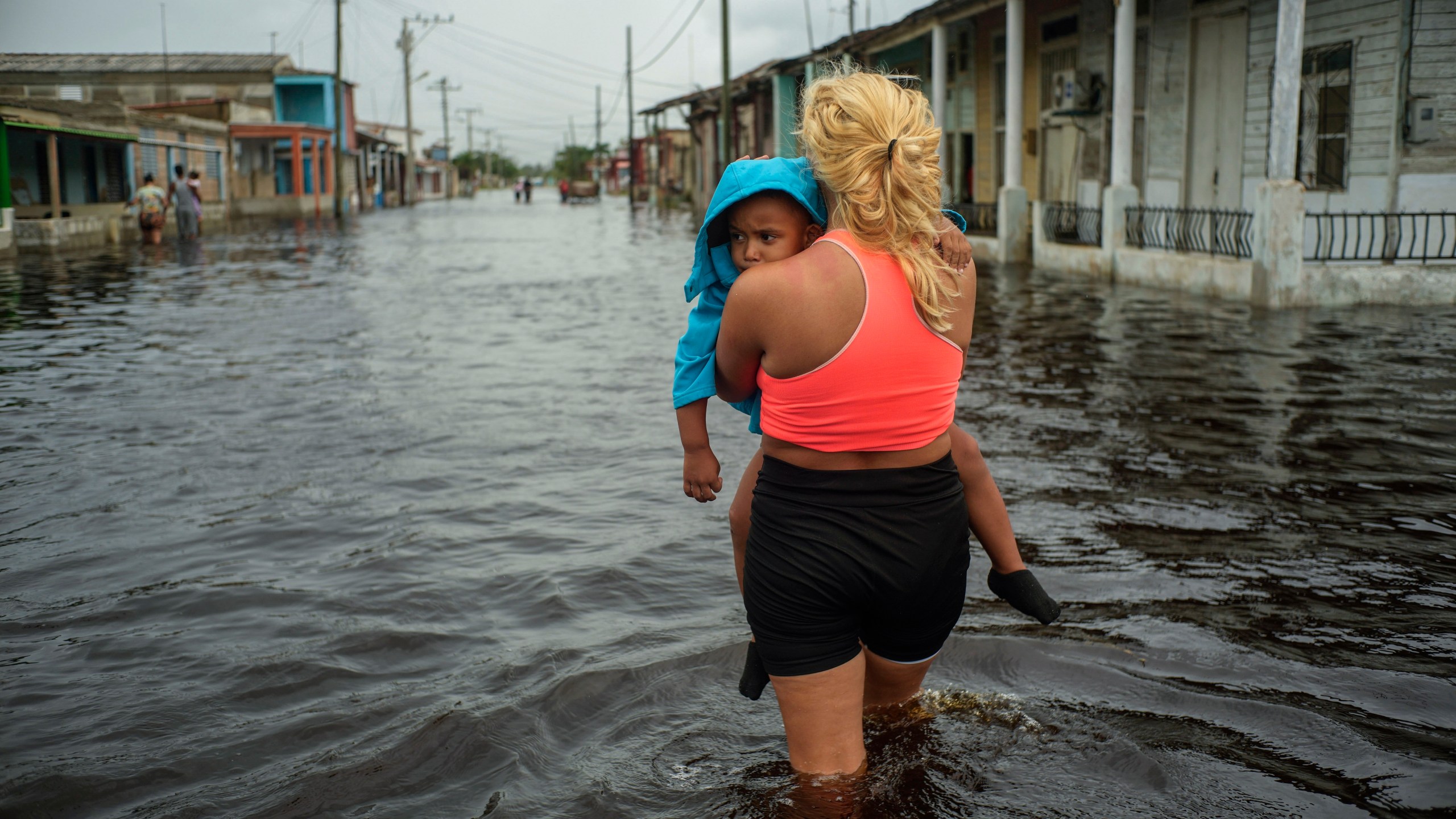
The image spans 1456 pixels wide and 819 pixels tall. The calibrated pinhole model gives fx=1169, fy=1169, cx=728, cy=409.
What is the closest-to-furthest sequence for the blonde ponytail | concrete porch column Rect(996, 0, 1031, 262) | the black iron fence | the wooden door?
the blonde ponytail, the black iron fence, the wooden door, concrete porch column Rect(996, 0, 1031, 262)

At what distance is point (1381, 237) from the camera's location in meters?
13.6

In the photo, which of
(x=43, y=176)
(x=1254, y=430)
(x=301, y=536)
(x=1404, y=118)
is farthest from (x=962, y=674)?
(x=43, y=176)

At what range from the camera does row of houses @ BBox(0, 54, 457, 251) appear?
84.0 ft

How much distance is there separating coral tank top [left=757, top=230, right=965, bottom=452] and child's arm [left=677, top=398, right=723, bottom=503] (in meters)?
0.17

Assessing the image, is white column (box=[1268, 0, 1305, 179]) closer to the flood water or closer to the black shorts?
the flood water

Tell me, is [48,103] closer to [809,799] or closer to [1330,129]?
[1330,129]

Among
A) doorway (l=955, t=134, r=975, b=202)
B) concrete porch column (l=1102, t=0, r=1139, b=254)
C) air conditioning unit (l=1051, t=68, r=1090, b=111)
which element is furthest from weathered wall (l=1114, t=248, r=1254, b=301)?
doorway (l=955, t=134, r=975, b=202)

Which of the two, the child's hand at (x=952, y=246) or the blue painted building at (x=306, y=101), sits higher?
the blue painted building at (x=306, y=101)

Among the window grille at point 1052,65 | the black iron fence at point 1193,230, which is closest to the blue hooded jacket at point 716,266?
the black iron fence at point 1193,230

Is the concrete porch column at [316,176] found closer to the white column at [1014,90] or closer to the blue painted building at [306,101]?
the blue painted building at [306,101]

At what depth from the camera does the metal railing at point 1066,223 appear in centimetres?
1808

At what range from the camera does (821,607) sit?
2334mm

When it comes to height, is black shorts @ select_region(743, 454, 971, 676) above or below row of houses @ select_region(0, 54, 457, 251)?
below

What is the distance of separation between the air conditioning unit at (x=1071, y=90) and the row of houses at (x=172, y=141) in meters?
18.6
